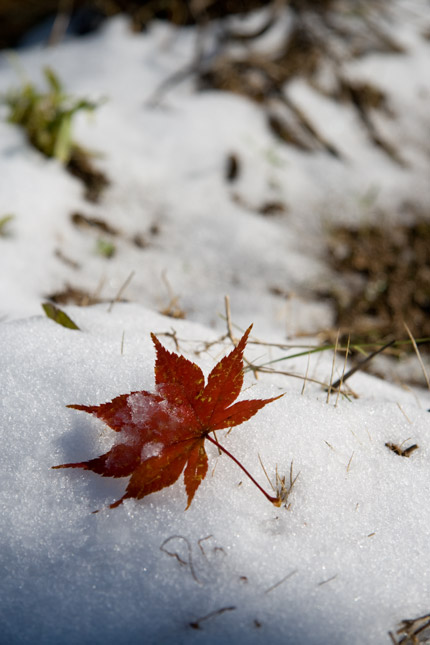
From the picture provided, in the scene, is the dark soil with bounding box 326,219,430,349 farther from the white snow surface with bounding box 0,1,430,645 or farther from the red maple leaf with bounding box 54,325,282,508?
the red maple leaf with bounding box 54,325,282,508

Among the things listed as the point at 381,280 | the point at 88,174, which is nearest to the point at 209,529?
the point at 381,280

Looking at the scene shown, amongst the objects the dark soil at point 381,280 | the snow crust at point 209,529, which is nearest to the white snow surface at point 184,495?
the snow crust at point 209,529

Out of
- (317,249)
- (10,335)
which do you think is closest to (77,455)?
(10,335)

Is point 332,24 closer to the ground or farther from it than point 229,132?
farther from it

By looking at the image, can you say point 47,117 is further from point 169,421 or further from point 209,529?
point 209,529

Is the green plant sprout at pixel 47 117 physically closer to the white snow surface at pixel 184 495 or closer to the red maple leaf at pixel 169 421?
the white snow surface at pixel 184 495

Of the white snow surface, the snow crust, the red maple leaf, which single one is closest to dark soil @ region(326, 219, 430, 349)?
the white snow surface

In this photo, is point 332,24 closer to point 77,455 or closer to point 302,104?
point 302,104
